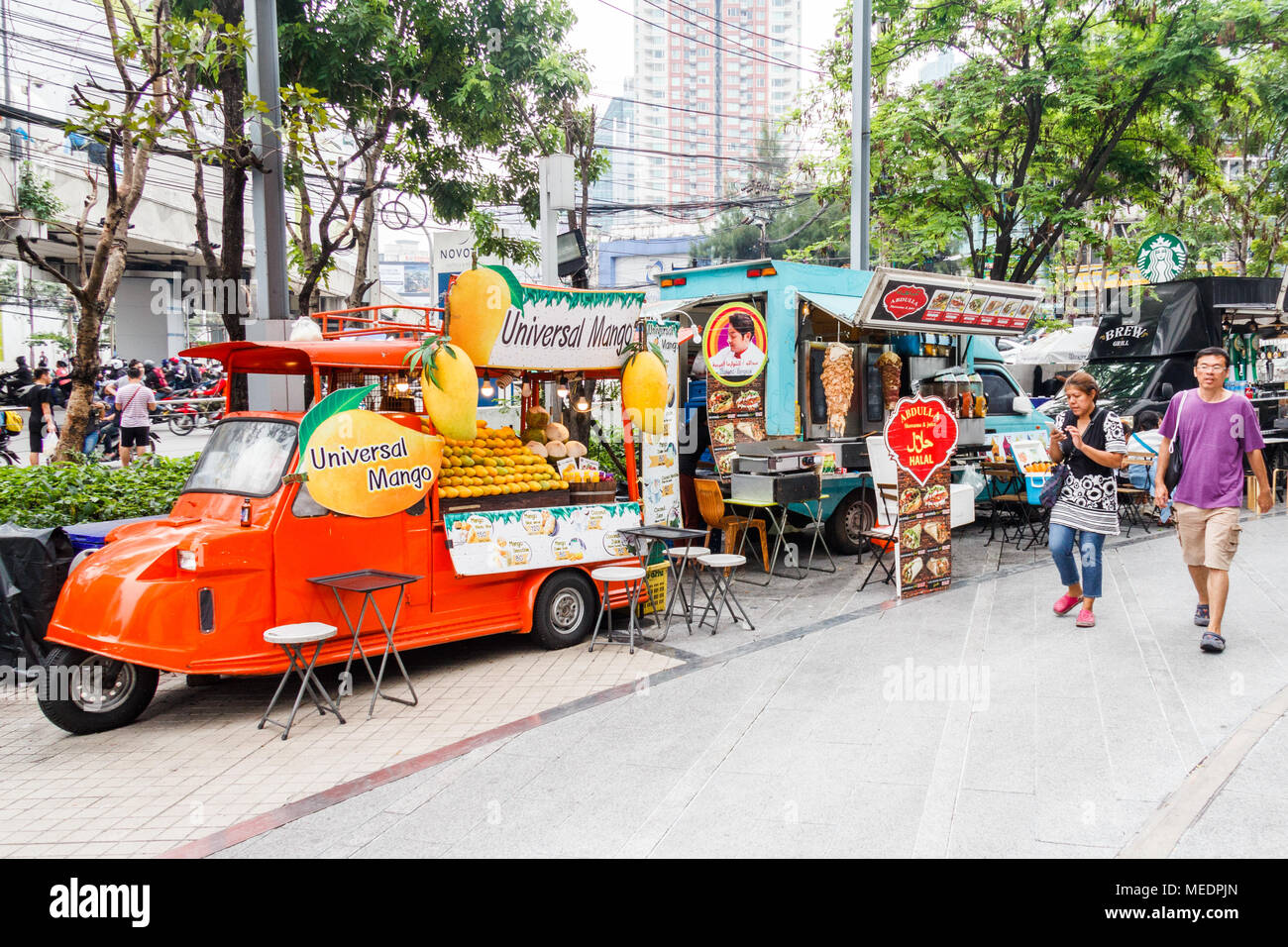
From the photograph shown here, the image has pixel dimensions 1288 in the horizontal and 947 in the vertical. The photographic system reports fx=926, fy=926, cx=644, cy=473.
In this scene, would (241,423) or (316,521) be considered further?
(241,423)

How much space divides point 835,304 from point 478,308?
4962mm

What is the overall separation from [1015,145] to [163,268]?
94.4 ft

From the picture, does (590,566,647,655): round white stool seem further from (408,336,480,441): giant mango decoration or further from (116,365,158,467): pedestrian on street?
(116,365,158,467): pedestrian on street

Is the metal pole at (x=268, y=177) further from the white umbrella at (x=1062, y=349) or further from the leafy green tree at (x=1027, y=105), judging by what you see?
the white umbrella at (x=1062, y=349)

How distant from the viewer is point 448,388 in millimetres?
5797

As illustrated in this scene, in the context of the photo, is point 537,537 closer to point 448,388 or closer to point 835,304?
point 448,388

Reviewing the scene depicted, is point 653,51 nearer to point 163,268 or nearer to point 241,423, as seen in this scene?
point 163,268

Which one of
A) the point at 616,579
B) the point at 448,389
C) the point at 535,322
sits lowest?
the point at 616,579

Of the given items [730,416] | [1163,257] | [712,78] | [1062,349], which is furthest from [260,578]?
[712,78]

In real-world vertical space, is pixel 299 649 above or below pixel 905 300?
below

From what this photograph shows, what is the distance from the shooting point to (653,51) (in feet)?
229

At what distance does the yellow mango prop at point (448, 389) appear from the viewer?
5.80 meters

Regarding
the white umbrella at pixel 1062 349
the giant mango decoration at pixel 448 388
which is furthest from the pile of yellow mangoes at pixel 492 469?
the white umbrella at pixel 1062 349

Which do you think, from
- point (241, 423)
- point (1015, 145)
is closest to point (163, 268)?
point (1015, 145)
